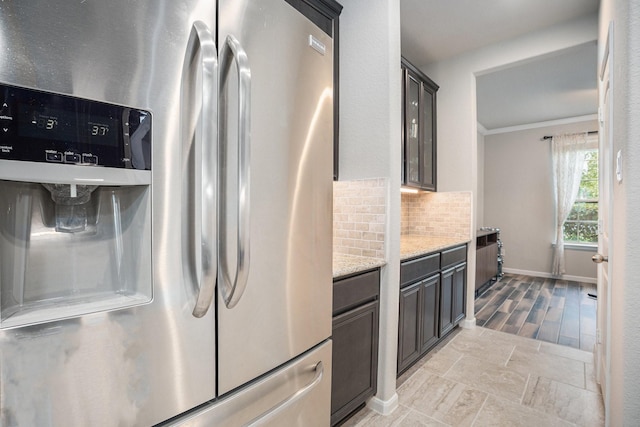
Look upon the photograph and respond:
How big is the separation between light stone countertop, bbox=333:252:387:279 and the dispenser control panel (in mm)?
1043

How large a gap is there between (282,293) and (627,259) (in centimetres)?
114

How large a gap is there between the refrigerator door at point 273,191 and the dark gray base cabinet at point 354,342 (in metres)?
0.38

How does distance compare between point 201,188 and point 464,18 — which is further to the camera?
point 464,18

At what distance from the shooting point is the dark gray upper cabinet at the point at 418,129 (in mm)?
2672

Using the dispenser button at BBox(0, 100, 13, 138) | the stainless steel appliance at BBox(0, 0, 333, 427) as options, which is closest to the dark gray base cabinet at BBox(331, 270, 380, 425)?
the stainless steel appliance at BBox(0, 0, 333, 427)

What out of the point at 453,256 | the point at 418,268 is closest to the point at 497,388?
the point at 418,268

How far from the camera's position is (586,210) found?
5.39 m

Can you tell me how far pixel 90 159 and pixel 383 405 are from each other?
200 cm

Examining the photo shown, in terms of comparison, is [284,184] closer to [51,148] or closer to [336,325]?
[51,148]

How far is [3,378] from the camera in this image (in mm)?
533

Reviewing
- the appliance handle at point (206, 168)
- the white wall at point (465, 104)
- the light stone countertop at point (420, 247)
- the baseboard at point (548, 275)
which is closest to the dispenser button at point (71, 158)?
the appliance handle at point (206, 168)

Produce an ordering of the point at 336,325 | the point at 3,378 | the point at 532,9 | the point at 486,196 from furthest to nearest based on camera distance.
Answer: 1. the point at 486,196
2. the point at 532,9
3. the point at 336,325
4. the point at 3,378

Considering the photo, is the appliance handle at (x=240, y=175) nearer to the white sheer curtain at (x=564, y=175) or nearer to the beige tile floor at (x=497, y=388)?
the beige tile floor at (x=497, y=388)

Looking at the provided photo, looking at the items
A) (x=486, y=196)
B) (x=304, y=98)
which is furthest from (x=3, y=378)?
(x=486, y=196)
